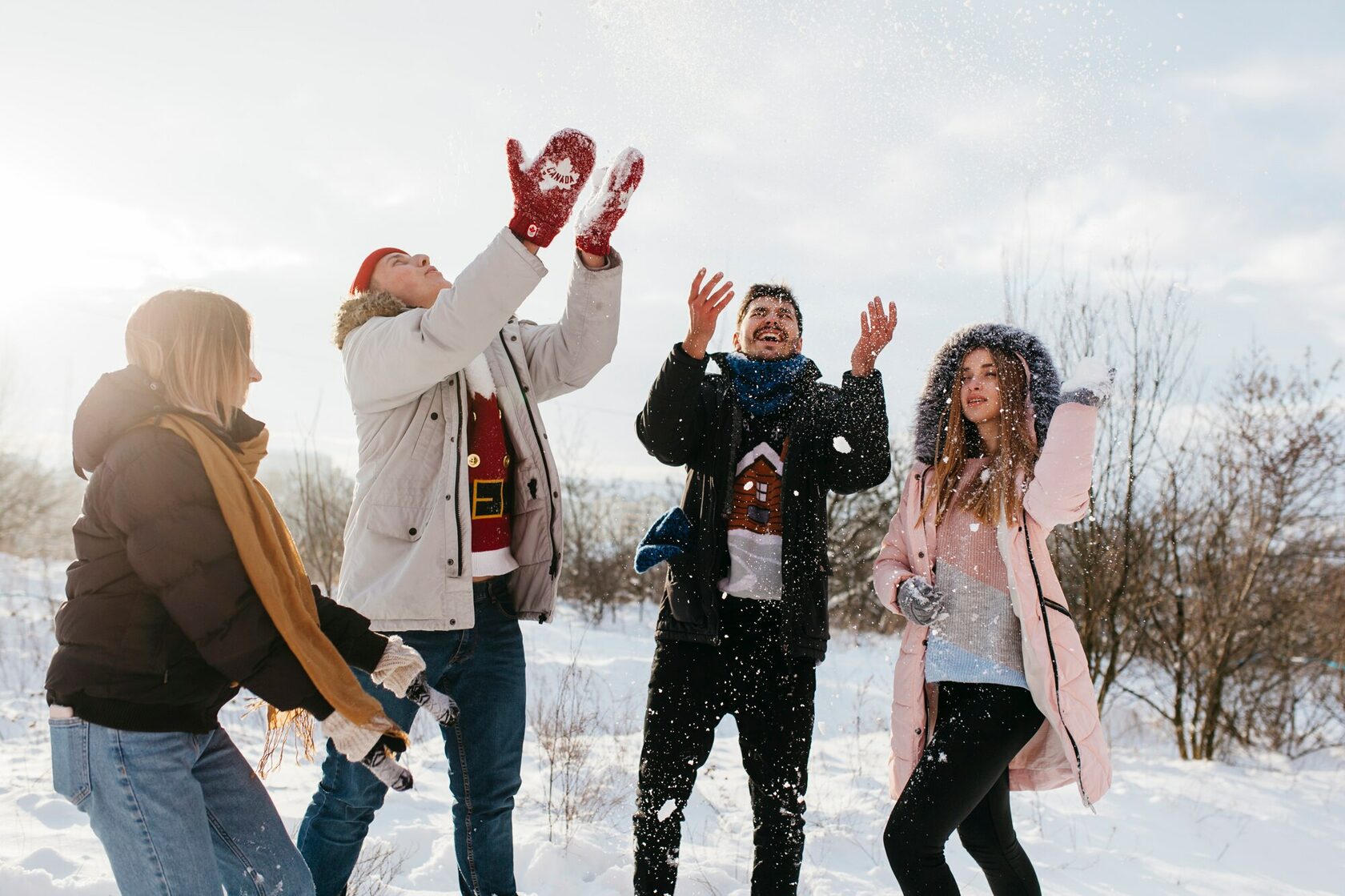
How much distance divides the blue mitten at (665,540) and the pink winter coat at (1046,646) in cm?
66

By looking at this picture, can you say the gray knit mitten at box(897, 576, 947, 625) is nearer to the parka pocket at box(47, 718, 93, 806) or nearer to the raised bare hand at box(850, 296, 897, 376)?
the raised bare hand at box(850, 296, 897, 376)

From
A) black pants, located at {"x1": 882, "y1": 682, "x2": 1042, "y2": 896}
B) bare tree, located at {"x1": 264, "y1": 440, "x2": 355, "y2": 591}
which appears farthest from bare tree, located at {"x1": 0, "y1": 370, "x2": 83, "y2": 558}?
black pants, located at {"x1": 882, "y1": 682, "x2": 1042, "y2": 896}

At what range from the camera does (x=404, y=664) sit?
2.09 m

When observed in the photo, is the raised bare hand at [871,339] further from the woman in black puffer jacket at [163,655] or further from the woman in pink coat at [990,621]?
the woman in black puffer jacket at [163,655]

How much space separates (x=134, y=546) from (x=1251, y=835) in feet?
20.6

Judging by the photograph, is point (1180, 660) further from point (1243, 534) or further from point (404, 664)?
point (404, 664)

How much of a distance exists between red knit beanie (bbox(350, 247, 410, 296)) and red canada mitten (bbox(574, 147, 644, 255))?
0.66 meters

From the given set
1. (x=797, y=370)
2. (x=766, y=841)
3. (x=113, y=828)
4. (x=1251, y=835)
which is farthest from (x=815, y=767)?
(x=113, y=828)

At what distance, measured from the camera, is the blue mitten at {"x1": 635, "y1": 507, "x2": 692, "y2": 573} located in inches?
110

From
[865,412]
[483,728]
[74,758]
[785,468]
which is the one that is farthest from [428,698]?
[865,412]

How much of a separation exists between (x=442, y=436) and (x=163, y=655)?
100 centimetres

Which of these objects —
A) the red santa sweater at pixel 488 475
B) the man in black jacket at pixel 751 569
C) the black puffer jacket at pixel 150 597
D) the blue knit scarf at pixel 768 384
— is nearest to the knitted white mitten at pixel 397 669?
the black puffer jacket at pixel 150 597

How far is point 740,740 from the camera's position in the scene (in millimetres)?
2682

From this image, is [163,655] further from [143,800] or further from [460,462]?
[460,462]
